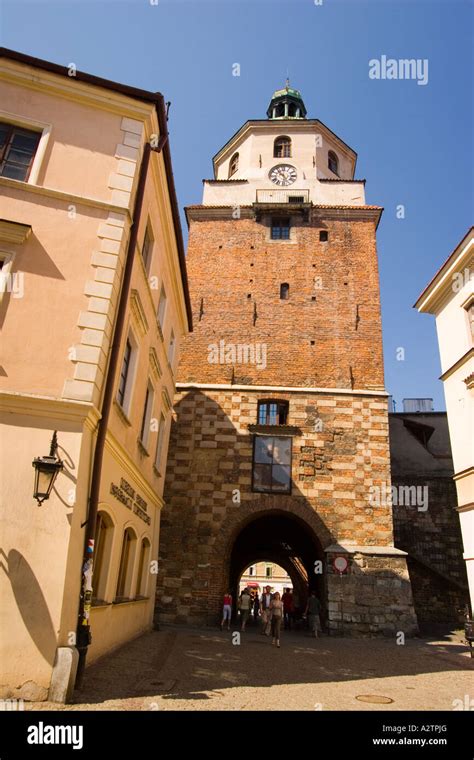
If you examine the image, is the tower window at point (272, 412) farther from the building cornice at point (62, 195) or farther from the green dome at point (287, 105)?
the green dome at point (287, 105)

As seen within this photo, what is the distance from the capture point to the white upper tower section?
930 inches

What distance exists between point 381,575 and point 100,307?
13062 millimetres

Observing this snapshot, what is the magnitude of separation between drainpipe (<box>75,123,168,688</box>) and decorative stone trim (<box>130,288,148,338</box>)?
2.37ft

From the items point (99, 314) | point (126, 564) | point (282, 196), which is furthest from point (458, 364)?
point (282, 196)

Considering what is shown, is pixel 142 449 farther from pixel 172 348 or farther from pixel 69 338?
pixel 172 348

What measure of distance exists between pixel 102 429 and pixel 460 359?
10.9 meters

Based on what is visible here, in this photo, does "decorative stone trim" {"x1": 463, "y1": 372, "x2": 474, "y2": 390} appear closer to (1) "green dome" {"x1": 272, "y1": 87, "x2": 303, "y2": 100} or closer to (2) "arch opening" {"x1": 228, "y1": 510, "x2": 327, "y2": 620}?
(2) "arch opening" {"x1": 228, "y1": 510, "x2": 327, "y2": 620}

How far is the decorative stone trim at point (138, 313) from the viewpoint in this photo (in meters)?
9.53

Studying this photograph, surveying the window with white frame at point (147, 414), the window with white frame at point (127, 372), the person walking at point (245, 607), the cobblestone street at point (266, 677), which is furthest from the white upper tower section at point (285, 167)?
the cobblestone street at point (266, 677)

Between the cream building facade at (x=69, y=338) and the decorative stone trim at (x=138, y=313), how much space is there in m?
0.03

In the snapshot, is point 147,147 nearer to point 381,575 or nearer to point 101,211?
point 101,211

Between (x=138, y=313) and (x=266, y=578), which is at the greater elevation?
(x=138, y=313)

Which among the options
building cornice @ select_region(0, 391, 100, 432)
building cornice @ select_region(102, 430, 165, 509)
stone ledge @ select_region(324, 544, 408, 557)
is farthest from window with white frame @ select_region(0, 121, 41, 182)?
stone ledge @ select_region(324, 544, 408, 557)

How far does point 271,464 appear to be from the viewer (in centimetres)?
1809
